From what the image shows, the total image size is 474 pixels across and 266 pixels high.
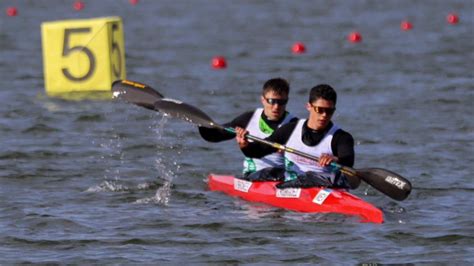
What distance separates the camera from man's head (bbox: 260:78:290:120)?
41.1ft

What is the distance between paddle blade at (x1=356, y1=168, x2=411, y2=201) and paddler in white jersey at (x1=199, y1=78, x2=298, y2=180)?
109 cm

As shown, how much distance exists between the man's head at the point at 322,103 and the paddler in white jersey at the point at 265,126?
0.65 meters

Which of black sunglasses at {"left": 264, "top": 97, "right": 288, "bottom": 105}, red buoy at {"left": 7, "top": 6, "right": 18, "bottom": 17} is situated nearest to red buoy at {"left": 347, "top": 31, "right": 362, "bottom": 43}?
red buoy at {"left": 7, "top": 6, "right": 18, "bottom": 17}

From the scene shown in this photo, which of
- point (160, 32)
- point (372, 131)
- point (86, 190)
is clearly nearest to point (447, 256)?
point (86, 190)

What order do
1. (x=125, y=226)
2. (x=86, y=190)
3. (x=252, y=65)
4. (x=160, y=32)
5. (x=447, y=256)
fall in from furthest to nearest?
(x=160, y=32), (x=252, y=65), (x=86, y=190), (x=125, y=226), (x=447, y=256)

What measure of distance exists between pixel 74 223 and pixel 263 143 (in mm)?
1953

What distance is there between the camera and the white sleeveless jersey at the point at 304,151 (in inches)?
481

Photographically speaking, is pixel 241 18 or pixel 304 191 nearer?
pixel 304 191

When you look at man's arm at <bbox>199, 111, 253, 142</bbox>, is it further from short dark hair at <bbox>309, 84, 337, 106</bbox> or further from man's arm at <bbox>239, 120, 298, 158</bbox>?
short dark hair at <bbox>309, 84, 337, 106</bbox>

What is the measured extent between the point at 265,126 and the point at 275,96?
18.3 inches

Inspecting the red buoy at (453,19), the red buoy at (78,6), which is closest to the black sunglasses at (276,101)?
the red buoy at (453,19)

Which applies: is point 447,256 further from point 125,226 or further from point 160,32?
point 160,32

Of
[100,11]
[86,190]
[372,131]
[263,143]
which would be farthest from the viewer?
[100,11]

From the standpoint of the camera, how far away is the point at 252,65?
24.5 meters
